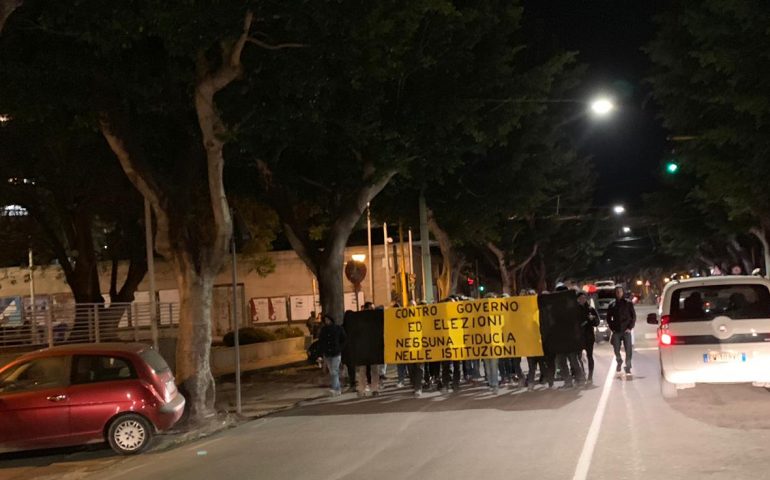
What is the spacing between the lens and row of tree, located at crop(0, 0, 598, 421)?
1348cm

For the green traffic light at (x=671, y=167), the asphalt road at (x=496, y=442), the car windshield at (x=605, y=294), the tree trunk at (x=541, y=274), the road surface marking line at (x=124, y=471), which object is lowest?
the road surface marking line at (x=124, y=471)

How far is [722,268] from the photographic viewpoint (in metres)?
58.2

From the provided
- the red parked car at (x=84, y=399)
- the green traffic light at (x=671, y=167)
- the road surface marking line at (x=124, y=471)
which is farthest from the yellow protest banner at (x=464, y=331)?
the green traffic light at (x=671, y=167)

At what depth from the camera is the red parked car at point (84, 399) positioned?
37.4 ft

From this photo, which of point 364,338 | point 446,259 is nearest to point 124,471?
point 364,338

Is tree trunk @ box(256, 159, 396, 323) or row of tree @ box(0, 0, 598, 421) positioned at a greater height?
row of tree @ box(0, 0, 598, 421)

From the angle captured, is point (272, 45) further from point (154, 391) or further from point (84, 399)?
point (84, 399)

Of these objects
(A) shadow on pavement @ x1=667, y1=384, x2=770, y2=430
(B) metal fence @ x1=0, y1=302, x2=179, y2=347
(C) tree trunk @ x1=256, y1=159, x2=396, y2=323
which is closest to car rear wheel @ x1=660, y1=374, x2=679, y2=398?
(A) shadow on pavement @ x1=667, y1=384, x2=770, y2=430

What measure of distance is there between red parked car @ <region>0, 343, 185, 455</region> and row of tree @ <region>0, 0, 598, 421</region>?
207 cm

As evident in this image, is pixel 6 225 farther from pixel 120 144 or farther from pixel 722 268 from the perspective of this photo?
pixel 722 268

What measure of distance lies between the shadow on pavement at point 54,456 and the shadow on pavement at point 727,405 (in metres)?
8.18

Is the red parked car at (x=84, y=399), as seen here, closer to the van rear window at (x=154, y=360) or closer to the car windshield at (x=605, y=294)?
the van rear window at (x=154, y=360)

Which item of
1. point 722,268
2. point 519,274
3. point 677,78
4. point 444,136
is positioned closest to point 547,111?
point 677,78

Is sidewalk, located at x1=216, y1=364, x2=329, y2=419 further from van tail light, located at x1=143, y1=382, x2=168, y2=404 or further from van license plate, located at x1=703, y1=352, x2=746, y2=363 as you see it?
van license plate, located at x1=703, y1=352, x2=746, y2=363
